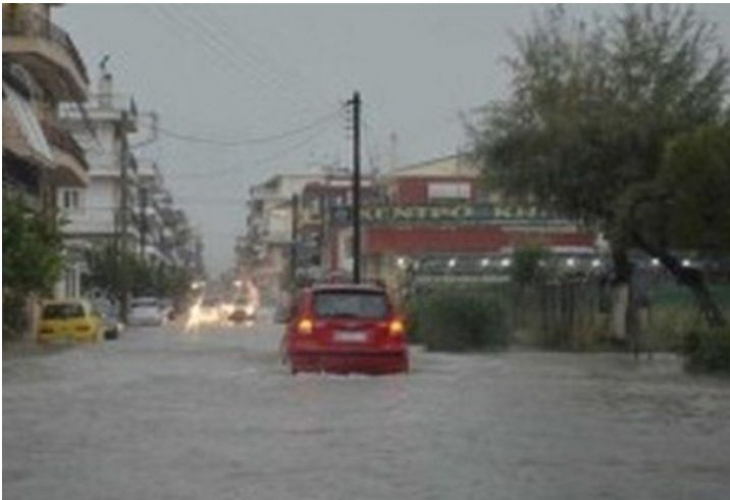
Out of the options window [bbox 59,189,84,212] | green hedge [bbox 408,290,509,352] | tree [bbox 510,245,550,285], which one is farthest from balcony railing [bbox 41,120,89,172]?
window [bbox 59,189,84,212]

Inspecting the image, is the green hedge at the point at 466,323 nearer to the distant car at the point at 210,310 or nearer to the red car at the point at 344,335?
the red car at the point at 344,335

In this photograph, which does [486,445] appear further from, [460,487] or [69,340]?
[69,340]

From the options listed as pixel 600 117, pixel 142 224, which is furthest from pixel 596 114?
pixel 142 224

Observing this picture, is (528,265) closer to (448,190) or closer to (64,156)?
(64,156)

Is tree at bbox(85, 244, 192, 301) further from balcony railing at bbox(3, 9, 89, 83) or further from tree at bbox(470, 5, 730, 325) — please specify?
tree at bbox(470, 5, 730, 325)

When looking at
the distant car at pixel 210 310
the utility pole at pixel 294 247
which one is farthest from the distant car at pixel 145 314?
the distant car at pixel 210 310

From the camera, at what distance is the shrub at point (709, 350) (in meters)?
32.3

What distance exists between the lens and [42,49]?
211ft

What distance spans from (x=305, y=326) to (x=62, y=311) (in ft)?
100

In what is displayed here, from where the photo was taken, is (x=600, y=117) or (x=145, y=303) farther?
(x=145, y=303)

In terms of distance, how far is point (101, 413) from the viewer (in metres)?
21.6

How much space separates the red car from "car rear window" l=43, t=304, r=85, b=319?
2949 cm

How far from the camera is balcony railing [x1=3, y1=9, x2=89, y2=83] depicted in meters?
62.5

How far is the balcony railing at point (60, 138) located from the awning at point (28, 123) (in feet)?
5.86
